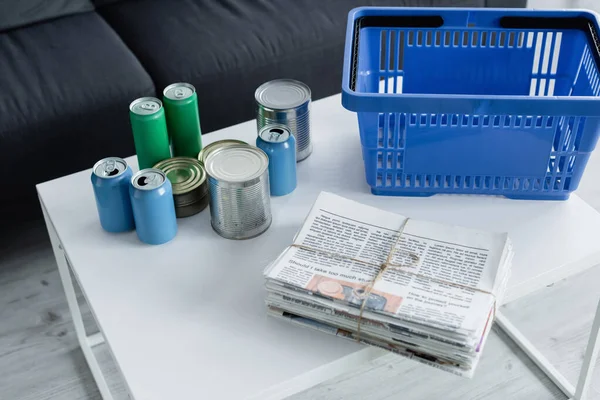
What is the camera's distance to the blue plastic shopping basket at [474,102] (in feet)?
3.46

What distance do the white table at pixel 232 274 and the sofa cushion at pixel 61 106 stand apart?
0.31 meters

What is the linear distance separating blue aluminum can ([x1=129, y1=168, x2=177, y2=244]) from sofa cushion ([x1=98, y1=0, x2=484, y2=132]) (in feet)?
1.94

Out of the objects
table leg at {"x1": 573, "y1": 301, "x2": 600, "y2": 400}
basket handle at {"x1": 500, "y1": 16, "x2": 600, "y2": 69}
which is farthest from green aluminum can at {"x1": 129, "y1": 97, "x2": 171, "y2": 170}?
table leg at {"x1": 573, "y1": 301, "x2": 600, "y2": 400}

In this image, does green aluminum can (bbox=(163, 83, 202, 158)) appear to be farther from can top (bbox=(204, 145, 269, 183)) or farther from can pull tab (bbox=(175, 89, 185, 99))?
can top (bbox=(204, 145, 269, 183))

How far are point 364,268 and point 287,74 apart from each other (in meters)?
0.83

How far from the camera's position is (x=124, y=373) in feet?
2.97

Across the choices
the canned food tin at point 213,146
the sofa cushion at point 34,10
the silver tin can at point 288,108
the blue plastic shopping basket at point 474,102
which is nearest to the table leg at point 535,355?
the blue plastic shopping basket at point 474,102

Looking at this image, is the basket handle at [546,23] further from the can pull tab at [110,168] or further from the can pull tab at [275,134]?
the can pull tab at [110,168]

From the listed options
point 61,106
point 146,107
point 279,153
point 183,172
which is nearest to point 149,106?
point 146,107

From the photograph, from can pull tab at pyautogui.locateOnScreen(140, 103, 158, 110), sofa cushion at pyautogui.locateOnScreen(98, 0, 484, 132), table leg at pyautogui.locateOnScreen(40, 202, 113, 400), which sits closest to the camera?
can pull tab at pyautogui.locateOnScreen(140, 103, 158, 110)

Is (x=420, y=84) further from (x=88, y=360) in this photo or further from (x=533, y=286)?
(x=88, y=360)

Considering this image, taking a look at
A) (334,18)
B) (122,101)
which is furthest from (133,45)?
(334,18)

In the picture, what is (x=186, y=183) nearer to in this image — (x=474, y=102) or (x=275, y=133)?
(x=275, y=133)

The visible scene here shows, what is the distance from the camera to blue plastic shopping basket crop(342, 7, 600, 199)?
105cm
